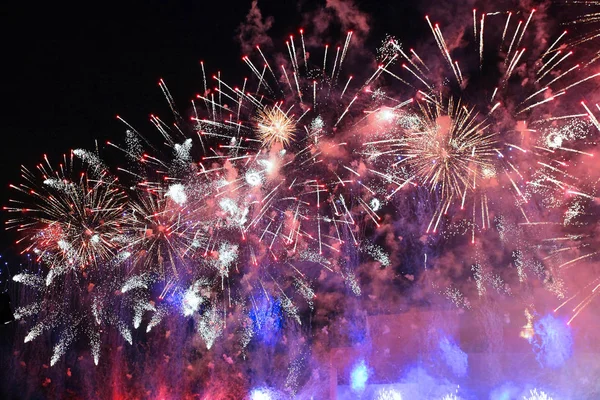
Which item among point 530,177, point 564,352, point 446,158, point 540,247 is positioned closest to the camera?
point 446,158

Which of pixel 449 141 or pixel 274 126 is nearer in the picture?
pixel 449 141

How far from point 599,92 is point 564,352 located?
374 inches

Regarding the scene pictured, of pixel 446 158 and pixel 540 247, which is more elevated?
pixel 446 158

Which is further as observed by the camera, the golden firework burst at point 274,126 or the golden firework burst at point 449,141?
the golden firework burst at point 274,126

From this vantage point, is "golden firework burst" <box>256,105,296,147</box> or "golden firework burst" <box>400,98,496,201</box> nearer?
"golden firework burst" <box>400,98,496,201</box>

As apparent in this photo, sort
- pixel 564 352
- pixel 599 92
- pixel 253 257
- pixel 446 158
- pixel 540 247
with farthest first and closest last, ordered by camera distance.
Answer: pixel 564 352, pixel 540 247, pixel 253 257, pixel 446 158, pixel 599 92

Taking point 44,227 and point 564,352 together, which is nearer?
point 44,227

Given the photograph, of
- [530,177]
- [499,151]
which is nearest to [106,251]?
[499,151]

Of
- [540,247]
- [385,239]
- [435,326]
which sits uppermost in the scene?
[385,239]

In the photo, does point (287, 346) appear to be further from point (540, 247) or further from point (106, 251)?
point (540, 247)

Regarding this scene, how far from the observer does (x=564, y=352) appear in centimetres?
1467

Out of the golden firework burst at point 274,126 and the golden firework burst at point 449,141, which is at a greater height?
the golden firework burst at point 274,126

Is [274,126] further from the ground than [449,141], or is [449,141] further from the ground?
[274,126]

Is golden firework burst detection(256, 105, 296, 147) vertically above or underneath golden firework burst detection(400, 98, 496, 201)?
above
